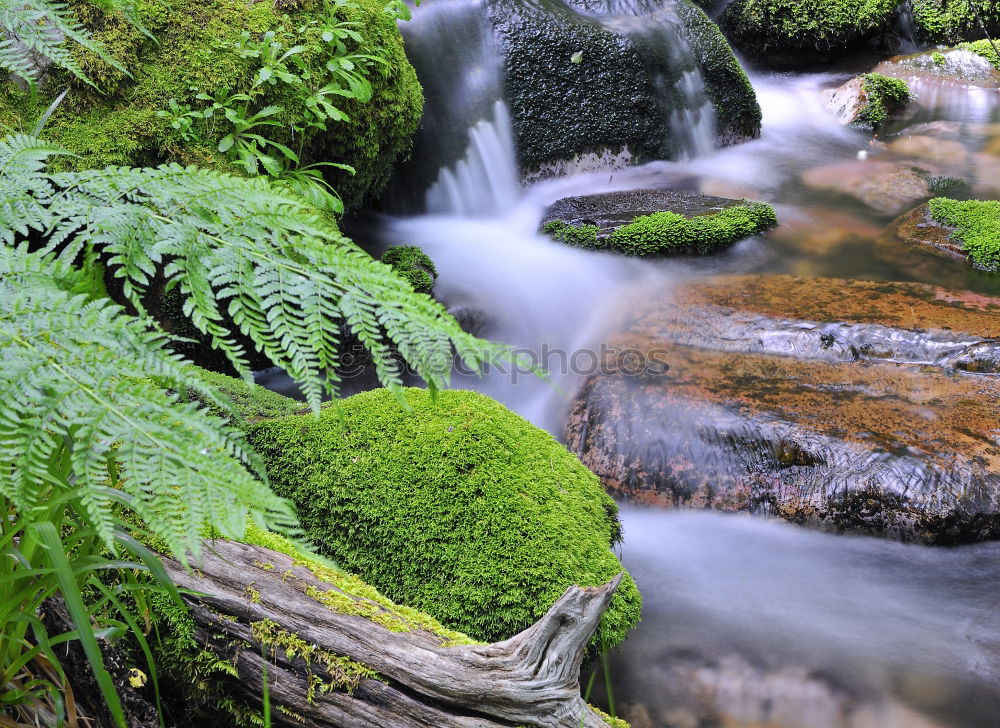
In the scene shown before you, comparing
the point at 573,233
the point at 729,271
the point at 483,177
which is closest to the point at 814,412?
the point at 729,271

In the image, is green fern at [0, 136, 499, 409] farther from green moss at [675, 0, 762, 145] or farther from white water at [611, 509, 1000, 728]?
green moss at [675, 0, 762, 145]

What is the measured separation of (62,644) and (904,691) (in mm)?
3015

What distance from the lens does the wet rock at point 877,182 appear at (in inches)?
305

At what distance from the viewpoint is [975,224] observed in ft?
21.6

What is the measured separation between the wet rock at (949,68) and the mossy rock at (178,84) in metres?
8.64

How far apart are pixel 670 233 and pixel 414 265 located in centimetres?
230

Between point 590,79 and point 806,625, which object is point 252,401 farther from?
point 590,79

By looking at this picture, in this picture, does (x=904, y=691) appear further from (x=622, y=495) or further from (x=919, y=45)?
(x=919, y=45)

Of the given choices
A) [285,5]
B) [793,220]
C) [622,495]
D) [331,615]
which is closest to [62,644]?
[331,615]

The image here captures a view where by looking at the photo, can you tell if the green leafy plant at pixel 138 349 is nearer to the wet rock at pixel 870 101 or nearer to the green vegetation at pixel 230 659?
the green vegetation at pixel 230 659

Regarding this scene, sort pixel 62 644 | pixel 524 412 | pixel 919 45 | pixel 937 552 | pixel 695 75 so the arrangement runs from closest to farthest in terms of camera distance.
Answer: pixel 62 644, pixel 937 552, pixel 524 412, pixel 695 75, pixel 919 45

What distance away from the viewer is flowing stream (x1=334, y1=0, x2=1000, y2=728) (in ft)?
10.1

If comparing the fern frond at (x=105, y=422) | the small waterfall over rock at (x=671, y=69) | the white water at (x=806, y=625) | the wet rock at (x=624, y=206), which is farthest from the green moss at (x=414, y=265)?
the fern frond at (x=105, y=422)

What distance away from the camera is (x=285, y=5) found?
5.11 meters
